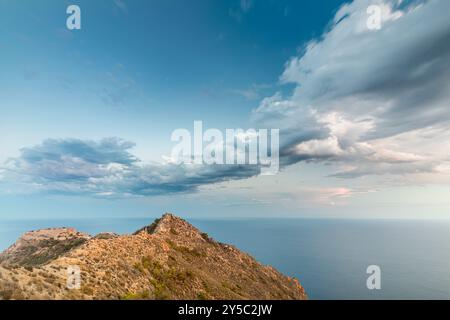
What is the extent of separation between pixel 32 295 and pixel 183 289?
2493cm

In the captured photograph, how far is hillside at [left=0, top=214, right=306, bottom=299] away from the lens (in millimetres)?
24078

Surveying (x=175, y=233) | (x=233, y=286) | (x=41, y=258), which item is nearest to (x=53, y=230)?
(x=41, y=258)

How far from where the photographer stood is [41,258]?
70812 mm

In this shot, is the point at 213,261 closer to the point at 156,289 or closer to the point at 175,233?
the point at 175,233

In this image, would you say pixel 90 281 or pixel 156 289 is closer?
pixel 90 281

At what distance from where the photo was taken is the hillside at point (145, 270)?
2408 centimetres

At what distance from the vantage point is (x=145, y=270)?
3962 centimetres

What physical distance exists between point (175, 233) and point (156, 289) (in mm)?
33799

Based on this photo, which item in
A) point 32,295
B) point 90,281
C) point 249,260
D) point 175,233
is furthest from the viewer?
point 249,260

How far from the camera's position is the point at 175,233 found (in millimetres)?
69875
